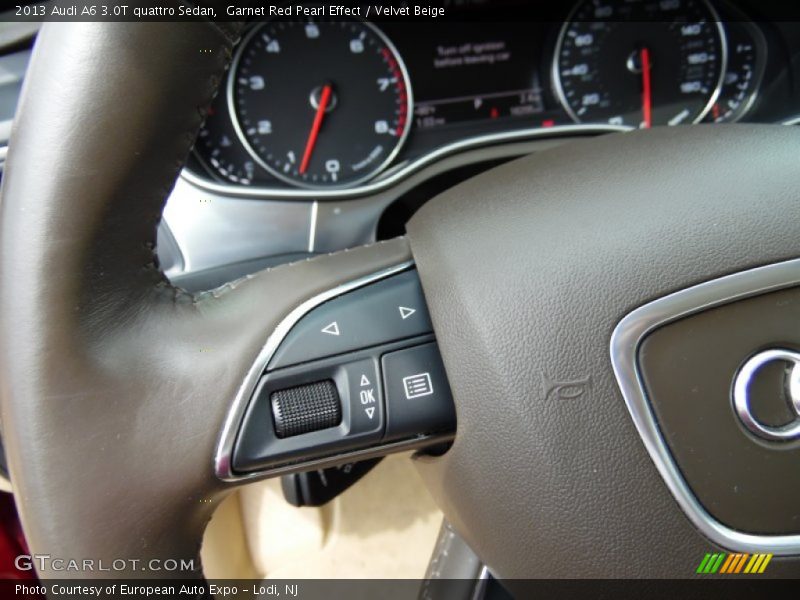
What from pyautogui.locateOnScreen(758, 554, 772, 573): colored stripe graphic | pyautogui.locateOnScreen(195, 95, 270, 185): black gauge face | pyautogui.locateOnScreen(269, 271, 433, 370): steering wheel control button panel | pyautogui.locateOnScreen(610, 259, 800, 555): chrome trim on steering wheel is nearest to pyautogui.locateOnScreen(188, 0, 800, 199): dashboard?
pyautogui.locateOnScreen(195, 95, 270, 185): black gauge face

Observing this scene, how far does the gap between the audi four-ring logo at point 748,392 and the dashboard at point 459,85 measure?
67 cm

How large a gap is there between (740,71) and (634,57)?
226 mm

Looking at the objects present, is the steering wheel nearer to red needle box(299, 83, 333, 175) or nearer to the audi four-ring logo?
the audi four-ring logo

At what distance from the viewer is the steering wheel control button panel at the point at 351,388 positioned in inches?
23.0

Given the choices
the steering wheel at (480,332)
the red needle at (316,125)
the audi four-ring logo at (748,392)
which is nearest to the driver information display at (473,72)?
the red needle at (316,125)

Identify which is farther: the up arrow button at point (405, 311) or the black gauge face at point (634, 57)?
the black gauge face at point (634, 57)

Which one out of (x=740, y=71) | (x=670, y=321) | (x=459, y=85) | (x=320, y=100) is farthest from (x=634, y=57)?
(x=670, y=321)

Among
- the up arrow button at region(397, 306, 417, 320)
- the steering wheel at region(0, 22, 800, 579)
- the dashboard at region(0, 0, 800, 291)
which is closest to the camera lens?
the steering wheel at region(0, 22, 800, 579)

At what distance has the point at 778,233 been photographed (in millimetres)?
594

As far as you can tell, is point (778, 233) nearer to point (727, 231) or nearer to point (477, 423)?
point (727, 231)

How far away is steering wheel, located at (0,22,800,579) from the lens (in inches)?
20.0

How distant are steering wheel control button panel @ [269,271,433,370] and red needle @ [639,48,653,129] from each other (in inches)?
35.1

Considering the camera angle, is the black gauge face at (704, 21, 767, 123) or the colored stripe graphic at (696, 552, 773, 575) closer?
the colored stripe graphic at (696, 552, 773, 575)

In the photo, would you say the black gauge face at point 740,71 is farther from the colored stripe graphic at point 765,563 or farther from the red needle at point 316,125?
the colored stripe graphic at point 765,563
